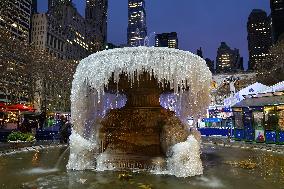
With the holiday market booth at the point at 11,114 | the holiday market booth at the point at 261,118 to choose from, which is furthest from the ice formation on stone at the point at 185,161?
the holiday market booth at the point at 11,114

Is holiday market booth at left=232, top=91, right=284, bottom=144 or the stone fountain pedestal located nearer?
the stone fountain pedestal

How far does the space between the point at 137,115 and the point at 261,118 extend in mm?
17031

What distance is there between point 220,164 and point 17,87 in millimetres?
35481

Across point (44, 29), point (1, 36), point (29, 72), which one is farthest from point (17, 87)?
point (44, 29)

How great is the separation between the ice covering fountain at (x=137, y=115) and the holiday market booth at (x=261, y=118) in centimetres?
1244

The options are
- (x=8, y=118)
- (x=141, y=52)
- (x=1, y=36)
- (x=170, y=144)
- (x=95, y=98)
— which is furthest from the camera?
(x=8, y=118)

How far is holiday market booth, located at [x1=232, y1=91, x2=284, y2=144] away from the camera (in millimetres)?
21031

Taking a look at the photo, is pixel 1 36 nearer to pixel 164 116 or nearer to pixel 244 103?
pixel 244 103

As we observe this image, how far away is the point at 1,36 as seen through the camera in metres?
32.6

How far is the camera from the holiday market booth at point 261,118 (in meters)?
21.0

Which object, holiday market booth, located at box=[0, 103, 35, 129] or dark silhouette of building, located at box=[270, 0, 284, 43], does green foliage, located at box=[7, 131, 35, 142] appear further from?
dark silhouette of building, located at box=[270, 0, 284, 43]

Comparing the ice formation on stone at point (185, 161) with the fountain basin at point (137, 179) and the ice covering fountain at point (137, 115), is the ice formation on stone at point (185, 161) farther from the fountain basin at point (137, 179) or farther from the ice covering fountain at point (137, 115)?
the fountain basin at point (137, 179)

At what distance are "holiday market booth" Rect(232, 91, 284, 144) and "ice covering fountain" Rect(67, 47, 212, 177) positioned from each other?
1244cm

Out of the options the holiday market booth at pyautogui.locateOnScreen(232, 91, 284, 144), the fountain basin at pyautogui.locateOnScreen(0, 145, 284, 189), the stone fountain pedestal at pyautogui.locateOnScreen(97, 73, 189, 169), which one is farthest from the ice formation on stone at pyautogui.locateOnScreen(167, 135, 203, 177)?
the holiday market booth at pyautogui.locateOnScreen(232, 91, 284, 144)
